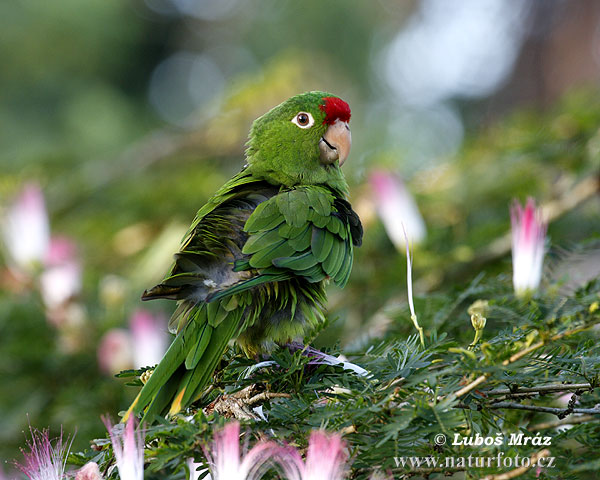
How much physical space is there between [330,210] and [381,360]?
0.42m

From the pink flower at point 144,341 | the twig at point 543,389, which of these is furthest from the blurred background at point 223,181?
the twig at point 543,389

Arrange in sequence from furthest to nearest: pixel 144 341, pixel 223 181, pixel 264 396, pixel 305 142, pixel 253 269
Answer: pixel 223 181 → pixel 144 341 → pixel 305 142 → pixel 253 269 → pixel 264 396

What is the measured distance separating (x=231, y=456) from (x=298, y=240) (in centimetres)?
54

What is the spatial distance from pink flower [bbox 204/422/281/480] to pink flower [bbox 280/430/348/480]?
3 cm

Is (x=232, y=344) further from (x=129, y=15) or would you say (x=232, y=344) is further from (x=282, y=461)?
(x=129, y=15)

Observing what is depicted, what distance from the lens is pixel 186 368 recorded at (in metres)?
0.98

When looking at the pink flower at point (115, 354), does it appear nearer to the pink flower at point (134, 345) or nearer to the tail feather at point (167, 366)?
the pink flower at point (134, 345)

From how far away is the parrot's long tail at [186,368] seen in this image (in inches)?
37.2

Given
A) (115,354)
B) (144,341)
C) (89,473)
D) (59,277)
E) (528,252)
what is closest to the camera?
(89,473)

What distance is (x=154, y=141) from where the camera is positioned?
3.30m

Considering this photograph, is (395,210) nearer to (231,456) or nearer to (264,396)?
(264,396)

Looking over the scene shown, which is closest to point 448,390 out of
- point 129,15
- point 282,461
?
point 282,461

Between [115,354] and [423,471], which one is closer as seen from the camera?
[423,471]

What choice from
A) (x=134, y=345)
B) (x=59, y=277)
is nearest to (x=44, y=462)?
(x=134, y=345)
